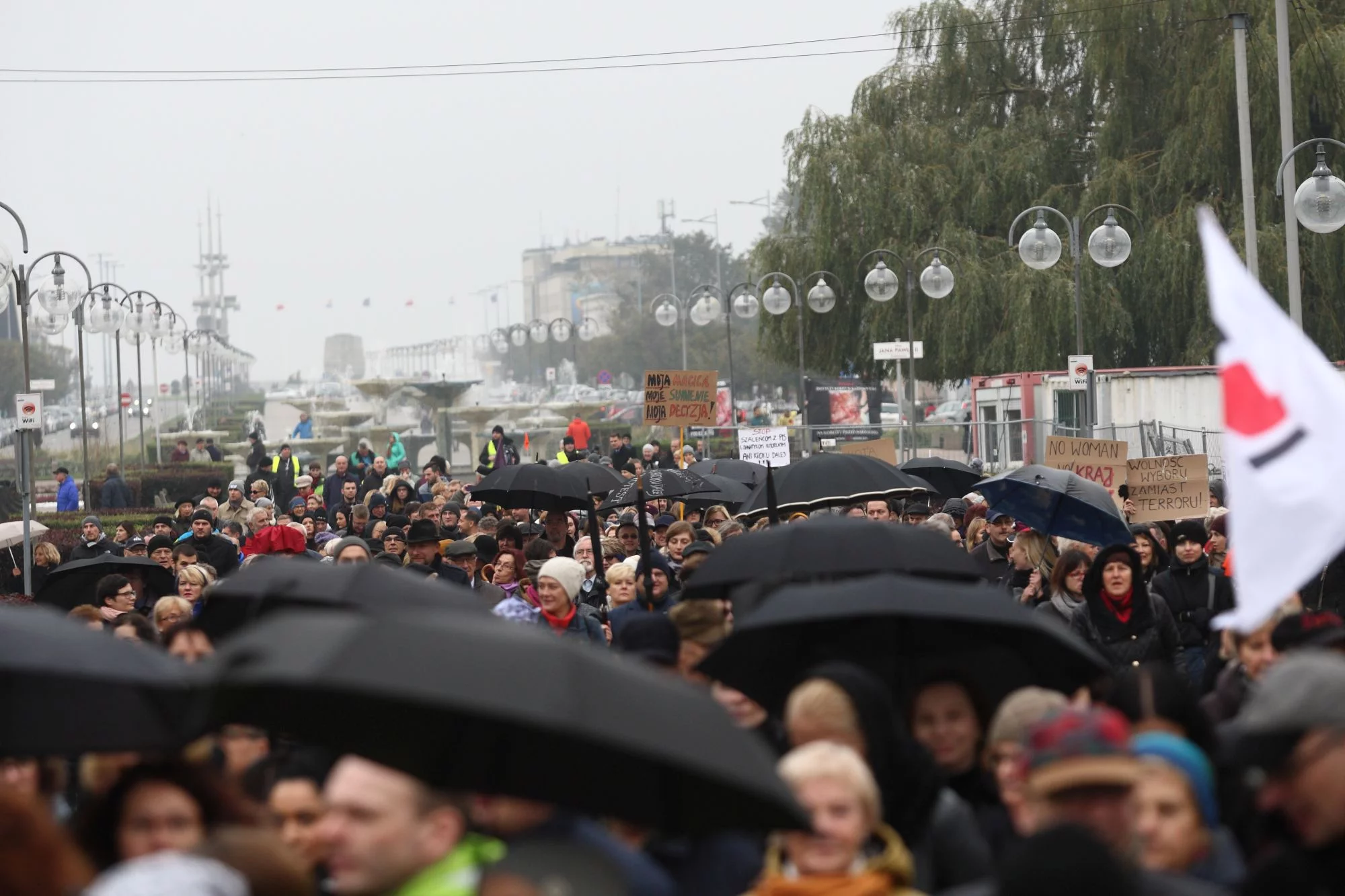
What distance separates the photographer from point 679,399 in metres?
21.2

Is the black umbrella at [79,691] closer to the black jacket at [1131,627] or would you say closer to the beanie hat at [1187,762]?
the beanie hat at [1187,762]

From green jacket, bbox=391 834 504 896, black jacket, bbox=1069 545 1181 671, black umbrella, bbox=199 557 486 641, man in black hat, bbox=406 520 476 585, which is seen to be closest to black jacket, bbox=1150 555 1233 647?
black jacket, bbox=1069 545 1181 671

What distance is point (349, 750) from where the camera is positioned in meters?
4.77

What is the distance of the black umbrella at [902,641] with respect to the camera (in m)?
6.29

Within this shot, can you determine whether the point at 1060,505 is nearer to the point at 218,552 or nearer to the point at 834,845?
the point at 218,552

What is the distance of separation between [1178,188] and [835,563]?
28945mm

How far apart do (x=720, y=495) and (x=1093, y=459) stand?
11.5 ft

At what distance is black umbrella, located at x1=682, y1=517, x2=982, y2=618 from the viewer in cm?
793

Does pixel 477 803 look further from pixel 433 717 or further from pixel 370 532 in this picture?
pixel 370 532

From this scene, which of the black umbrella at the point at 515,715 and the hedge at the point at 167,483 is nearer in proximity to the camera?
the black umbrella at the point at 515,715

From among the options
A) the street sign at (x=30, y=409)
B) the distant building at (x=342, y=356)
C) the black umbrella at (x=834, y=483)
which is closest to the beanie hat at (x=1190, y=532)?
the black umbrella at (x=834, y=483)

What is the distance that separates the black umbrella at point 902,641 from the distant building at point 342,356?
184635 millimetres

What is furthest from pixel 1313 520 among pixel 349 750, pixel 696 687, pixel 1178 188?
pixel 1178 188

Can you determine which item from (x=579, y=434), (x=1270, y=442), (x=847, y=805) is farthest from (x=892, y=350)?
(x=847, y=805)
